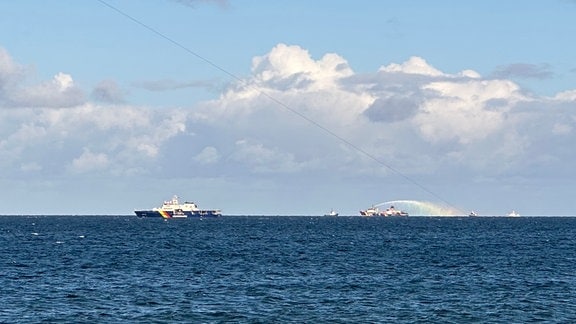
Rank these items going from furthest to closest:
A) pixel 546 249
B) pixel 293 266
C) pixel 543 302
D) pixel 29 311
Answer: pixel 546 249 → pixel 293 266 → pixel 543 302 → pixel 29 311

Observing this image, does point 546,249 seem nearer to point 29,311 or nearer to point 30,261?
point 30,261

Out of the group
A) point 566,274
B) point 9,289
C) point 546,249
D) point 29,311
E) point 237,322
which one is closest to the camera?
point 237,322

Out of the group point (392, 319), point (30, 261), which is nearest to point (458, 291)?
point (392, 319)

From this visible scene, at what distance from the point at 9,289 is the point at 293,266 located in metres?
41.6

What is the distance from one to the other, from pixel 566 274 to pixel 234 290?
43986mm

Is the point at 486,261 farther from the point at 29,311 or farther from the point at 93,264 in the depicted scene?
the point at 29,311

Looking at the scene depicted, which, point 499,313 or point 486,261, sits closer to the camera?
point 499,313

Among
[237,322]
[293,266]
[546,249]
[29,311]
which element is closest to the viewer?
[237,322]

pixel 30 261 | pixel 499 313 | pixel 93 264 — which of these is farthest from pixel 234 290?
pixel 30 261

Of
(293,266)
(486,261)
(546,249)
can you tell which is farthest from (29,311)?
(546,249)

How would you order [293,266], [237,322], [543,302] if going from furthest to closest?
1. [293,266]
2. [543,302]
3. [237,322]

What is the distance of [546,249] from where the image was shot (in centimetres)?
16912

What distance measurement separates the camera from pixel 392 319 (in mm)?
71562

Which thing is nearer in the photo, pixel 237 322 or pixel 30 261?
pixel 237 322
